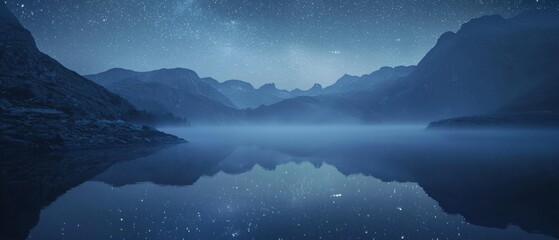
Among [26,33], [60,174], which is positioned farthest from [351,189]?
[26,33]

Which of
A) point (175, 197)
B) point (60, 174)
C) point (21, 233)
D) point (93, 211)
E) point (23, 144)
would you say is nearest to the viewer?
point (21, 233)

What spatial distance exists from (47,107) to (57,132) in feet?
41.1

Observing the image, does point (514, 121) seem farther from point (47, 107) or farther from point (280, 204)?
point (47, 107)

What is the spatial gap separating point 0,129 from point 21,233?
1560 inches

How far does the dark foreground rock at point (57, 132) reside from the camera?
38094 mm

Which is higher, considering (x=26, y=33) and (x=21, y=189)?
(x=26, y=33)

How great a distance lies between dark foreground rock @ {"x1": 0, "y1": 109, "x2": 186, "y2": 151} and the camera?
38.1 metres

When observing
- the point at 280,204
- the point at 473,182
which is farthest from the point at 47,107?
the point at 473,182

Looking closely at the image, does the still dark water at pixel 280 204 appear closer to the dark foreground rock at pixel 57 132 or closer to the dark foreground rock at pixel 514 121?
the dark foreground rock at pixel 57 132

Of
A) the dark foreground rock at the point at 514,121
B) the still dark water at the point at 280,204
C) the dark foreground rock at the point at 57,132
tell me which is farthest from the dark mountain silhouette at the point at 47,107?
the dark foreground rock at the point at 514,121

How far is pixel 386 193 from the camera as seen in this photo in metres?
17.7

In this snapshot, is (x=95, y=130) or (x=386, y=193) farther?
(x=95, y=130)

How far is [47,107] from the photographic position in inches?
2008

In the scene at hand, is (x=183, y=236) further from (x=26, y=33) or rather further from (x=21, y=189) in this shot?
(x=26, y=33)
